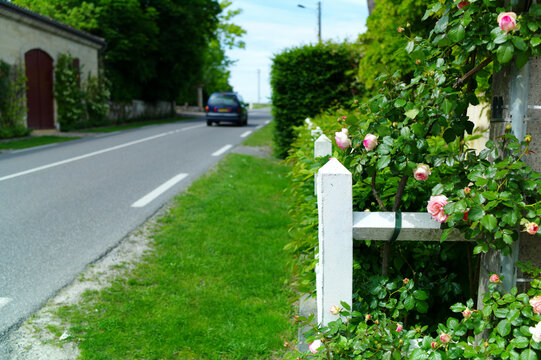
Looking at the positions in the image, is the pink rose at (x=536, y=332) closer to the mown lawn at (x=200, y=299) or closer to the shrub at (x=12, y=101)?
the mown lawn at (x=200, y=299)

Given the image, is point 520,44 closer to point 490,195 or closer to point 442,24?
point 442,24

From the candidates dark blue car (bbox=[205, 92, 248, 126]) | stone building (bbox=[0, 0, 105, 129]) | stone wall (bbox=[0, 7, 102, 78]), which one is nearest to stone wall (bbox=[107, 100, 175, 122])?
stone wall (bbox=[0, 7, 102, 78])

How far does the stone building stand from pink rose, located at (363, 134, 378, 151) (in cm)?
1838

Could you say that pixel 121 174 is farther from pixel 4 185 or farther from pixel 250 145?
pixel 250 145

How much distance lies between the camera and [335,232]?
6.43 feet

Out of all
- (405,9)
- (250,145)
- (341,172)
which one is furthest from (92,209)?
(250,145)

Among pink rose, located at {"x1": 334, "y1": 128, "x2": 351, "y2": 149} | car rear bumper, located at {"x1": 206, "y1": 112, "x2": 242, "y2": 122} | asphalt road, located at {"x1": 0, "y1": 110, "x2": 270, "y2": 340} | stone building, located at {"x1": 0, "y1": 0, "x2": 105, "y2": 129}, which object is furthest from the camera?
car rear bumper, located at {"x1": 206, "y1": 112, "x2": 242, "y2": 122}

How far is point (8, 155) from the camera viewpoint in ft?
37.8

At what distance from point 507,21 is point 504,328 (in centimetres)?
111

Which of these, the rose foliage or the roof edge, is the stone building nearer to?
the roof edge

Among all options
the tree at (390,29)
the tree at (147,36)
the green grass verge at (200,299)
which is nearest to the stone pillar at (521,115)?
the green grass verge at (200,299)

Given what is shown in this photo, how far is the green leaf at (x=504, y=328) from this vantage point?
1729 mm

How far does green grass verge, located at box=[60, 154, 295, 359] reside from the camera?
2.88 meters

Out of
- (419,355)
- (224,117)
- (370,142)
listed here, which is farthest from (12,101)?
(419,355)
